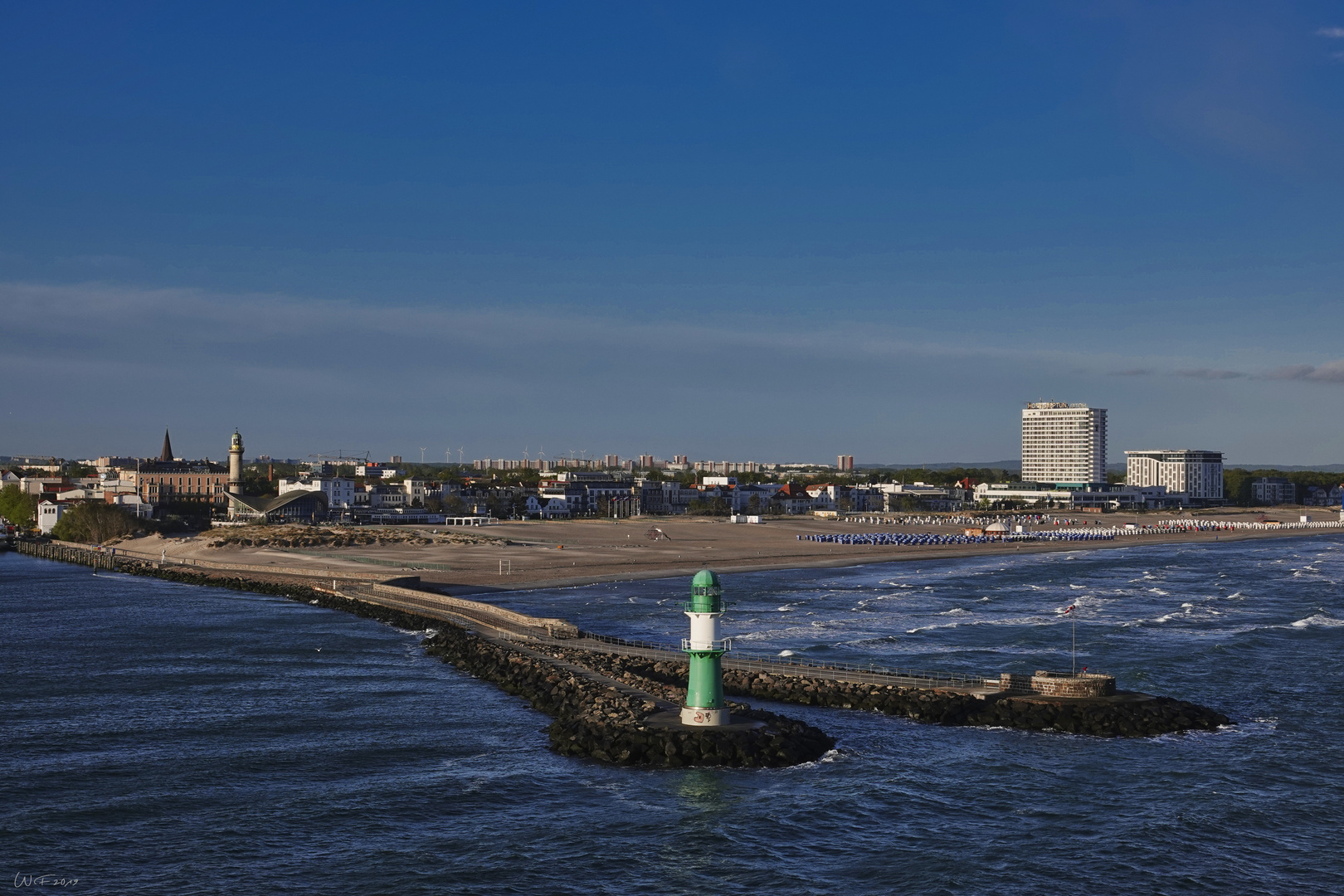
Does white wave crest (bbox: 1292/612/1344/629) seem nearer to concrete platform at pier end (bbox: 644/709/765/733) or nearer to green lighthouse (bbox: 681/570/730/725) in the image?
concrete platform at pier end (bbox: 644/709/765/733)

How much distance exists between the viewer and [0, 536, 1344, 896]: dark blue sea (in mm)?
21609

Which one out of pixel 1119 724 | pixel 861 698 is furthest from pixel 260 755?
pixel 1119 724

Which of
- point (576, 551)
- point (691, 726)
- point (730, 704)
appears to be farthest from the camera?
point (576, 551)

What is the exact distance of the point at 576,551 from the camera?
3735 inches

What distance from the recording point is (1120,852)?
22.8 metres

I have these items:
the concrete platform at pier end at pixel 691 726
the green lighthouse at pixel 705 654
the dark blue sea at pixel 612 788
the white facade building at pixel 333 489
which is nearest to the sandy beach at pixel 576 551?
the white facade building at pixel 333 489

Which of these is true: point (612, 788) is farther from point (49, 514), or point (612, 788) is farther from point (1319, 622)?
point (49, 514)

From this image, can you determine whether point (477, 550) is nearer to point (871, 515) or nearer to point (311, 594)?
point (311, 594)

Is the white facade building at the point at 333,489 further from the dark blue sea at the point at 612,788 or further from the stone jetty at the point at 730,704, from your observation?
the stone jetty at the point at 730,704

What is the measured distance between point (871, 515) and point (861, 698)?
462ft

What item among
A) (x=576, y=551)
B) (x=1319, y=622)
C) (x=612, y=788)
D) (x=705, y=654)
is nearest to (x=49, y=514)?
(x=576, y=551)

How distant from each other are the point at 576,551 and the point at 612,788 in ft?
226

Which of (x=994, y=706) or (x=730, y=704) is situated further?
(x=994, y=706)

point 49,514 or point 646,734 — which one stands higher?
point 49,514
